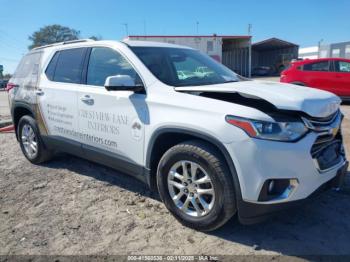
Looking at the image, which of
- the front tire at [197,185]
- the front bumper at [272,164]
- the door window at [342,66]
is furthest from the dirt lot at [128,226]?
the door window at [342,66]

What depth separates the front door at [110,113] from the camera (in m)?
3.34

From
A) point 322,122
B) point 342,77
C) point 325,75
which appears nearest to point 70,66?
point 322,122

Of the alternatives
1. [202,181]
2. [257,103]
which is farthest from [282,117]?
[202,181]

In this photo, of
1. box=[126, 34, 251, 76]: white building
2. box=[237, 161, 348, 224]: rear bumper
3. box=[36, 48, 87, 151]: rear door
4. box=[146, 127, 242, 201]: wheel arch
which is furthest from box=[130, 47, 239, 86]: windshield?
box=[126, 34, 251, 76]: white building

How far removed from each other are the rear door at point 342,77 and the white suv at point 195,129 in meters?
8.40

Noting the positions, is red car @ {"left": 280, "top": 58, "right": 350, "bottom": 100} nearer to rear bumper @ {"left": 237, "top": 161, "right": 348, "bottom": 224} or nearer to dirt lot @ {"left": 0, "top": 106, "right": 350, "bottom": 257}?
dirt lot @ {"left": 0, "top": 106, "right": 350, "bottom": 257}

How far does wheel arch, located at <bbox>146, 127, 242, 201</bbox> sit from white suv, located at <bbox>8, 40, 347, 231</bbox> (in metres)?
0.01

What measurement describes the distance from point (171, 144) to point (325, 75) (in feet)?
31.9

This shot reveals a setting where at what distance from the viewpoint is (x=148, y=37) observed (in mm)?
25562

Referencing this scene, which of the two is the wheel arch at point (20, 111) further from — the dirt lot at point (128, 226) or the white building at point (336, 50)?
the white building at point (336, 50)

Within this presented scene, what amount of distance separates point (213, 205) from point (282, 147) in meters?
0.81

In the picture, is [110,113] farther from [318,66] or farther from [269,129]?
[318,66]

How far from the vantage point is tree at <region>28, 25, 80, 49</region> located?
83.2 meters

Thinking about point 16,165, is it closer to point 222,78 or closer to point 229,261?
point 222,78
